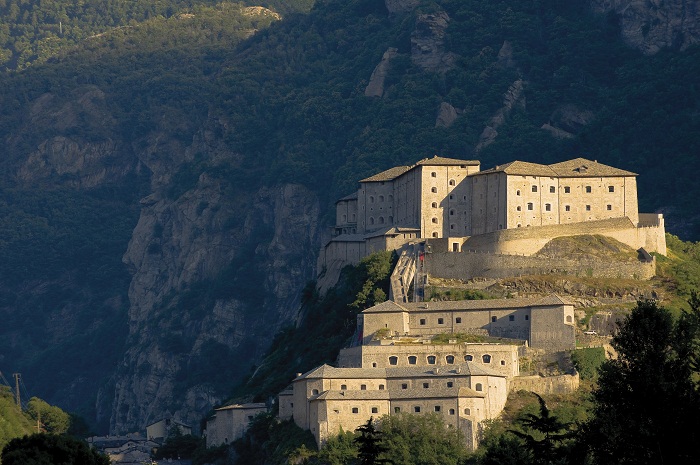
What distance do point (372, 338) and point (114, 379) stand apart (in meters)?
79.1

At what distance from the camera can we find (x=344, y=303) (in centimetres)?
11925

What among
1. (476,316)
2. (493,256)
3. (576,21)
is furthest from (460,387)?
(576,21)

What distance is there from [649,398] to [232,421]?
5846 centimetres

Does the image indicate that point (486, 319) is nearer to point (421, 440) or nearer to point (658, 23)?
point (421, 440)

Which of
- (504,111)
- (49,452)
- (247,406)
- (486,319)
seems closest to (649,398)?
(49,452)

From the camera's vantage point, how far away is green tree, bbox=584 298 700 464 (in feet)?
184

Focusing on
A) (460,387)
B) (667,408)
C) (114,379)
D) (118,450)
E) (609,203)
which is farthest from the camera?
(114,379)

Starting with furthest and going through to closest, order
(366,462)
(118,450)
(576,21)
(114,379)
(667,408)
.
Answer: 1. (576,21)
2. (114,379)
3. (118,450)
4. (366,462)
5. (667,408)

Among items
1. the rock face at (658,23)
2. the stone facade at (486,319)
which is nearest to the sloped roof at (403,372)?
the stone facade at (486,319)

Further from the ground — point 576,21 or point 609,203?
point 576,21

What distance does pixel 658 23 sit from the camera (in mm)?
183500

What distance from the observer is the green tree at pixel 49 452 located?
7744 cm

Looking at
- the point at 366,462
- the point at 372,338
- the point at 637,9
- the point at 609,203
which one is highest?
the point at 637,9

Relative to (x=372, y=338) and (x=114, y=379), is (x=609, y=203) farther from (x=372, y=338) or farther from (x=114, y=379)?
(x=114, y=379)
